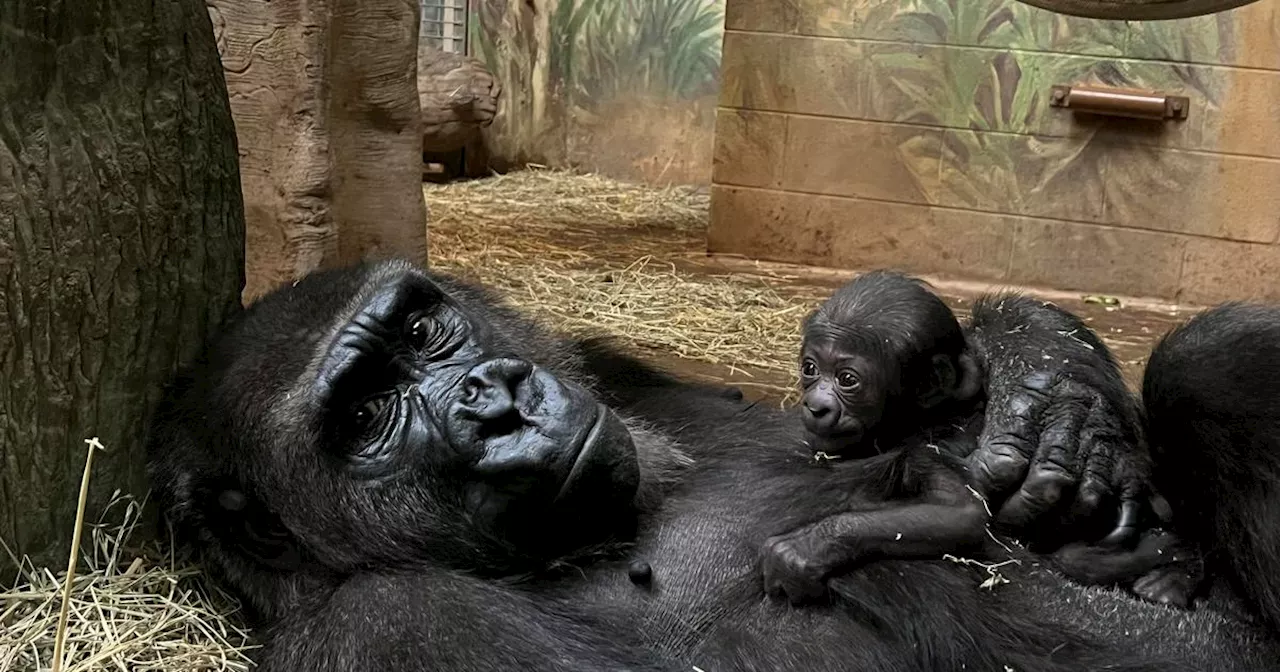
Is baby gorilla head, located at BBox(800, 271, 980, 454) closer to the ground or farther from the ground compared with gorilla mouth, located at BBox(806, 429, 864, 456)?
farther from the ground

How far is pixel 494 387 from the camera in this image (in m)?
2.43

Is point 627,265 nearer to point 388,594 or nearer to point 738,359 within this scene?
point 738,359

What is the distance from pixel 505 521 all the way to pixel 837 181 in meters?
6.05

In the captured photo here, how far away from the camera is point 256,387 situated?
2.57m

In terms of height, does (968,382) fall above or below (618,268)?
above

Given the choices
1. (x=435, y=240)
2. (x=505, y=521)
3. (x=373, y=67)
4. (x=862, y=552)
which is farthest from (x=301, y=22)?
(x=435, y=240)

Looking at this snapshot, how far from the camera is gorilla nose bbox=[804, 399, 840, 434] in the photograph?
2873mm

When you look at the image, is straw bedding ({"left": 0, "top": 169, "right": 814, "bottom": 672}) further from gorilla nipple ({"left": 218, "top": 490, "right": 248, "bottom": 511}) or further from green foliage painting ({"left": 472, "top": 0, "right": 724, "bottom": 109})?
green foliage painting ({"left": 472, "top": 0, "right": 724, "bottom": 109})

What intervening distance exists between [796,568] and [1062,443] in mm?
642

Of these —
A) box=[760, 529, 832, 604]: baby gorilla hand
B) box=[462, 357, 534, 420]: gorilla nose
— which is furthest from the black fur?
box=[462, 357, 534, 420]: gorilla nose

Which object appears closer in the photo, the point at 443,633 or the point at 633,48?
the point at 443,633

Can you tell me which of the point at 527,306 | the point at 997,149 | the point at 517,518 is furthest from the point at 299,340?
the point at 997,149

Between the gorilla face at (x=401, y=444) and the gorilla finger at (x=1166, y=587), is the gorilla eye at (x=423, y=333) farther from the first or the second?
the gorilla finger at (x=1166, y=587)

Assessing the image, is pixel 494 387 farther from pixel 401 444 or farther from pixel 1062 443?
pixel 1062 443
